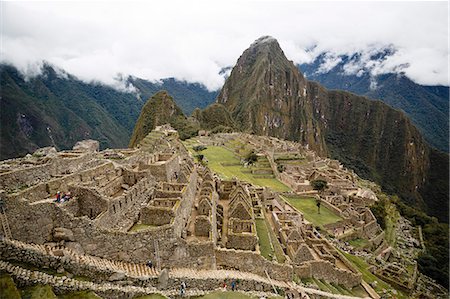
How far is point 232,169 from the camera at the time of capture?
54.2m

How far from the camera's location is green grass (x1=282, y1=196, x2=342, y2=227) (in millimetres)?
35472

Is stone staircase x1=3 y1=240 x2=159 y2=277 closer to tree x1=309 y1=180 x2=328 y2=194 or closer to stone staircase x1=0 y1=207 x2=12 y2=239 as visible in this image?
stone staircase x1=0 y1=207 x2=12 y2=239

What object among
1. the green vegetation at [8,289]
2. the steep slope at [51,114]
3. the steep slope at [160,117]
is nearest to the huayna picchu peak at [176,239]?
the green vegetation at [8,289]

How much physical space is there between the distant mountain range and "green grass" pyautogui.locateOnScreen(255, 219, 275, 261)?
5190 centimetres

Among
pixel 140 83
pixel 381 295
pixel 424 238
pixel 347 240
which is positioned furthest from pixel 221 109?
pixel 381 295

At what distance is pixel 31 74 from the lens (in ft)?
269

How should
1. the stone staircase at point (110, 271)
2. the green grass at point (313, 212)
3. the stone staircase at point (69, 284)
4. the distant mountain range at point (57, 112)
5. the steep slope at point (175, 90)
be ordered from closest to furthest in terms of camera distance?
the stone staircase at point (69, 284)
the stone staircase at point (110, 271)
the green grass at point (313, 212)
the distant mountain range at point (57, 112)
the steep slope at point (175, 90)

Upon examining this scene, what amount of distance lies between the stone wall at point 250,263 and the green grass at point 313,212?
18376mm

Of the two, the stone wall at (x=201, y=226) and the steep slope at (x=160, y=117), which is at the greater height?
the steep slope at (x=160, y=117)

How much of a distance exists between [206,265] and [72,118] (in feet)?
260

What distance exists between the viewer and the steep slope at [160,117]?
107 m

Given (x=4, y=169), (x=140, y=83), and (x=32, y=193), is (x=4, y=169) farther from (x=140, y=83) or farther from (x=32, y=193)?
(x=140, y=83)

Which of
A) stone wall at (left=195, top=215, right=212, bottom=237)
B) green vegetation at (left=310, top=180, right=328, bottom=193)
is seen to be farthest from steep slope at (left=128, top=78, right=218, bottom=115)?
stone wall at (left=195, top=215, right=212, bottom=237)

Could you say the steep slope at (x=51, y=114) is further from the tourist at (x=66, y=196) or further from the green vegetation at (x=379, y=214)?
the green vegetation at (x=379, y=214)
